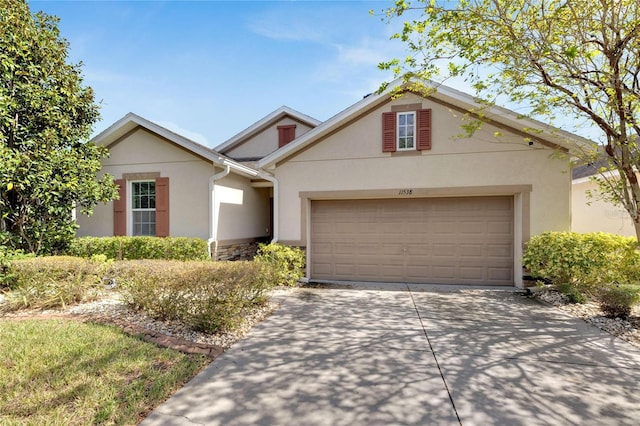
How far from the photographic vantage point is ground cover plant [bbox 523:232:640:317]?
6338 mm

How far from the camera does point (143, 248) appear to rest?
877cm

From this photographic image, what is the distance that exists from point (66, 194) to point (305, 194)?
6817 mm

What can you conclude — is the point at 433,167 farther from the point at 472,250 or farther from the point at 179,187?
the point at 179,187

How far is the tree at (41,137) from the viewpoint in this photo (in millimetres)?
7449

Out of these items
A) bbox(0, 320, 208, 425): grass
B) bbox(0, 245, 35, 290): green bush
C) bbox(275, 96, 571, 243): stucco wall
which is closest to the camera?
bbox(0, 320, 208, 425): grass

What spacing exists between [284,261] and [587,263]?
711 centimetres

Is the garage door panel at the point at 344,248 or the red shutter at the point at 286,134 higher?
the red shutter at the point at 286,134

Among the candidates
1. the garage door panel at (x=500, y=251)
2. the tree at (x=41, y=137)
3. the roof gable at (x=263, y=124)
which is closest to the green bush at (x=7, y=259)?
the tree at (x=41, y=137)

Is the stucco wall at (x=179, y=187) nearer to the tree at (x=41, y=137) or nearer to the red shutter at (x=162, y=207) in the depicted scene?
the red shutter at (x=162, y=207)

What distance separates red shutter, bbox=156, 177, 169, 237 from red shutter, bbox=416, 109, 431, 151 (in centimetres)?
794

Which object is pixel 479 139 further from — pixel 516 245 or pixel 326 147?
pixel 326 147

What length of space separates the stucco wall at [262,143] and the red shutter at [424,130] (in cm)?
666

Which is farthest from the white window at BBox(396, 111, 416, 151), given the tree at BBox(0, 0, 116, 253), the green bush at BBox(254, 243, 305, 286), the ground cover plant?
the tree at BBox(0, 0, 116, 253)

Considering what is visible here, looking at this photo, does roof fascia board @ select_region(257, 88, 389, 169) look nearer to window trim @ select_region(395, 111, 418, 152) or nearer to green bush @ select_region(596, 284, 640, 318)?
window trim @ select_region(395, 111, 418, 152)
